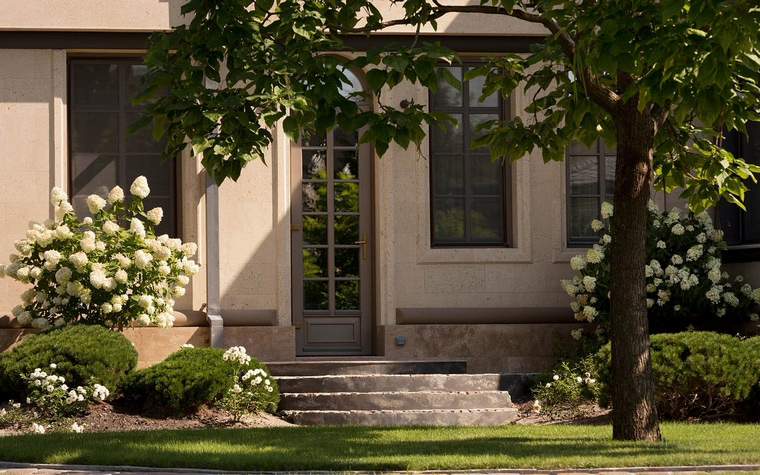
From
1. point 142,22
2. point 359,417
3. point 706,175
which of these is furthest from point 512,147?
point 142,22

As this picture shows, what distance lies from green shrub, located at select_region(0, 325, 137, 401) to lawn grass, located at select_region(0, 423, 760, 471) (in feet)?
5.02

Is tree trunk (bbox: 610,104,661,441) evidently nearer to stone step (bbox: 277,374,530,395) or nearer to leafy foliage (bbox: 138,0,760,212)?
leafy foliage (bbox: 138,0,760,212)

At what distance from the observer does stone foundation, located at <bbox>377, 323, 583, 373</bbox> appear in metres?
12.8

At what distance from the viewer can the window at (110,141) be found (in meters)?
12.8

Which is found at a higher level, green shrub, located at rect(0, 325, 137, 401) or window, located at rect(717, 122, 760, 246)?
window, located at rect(717, 122, 760, 246)

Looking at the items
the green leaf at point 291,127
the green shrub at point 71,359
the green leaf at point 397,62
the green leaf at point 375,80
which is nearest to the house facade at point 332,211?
the green shrub at point 71,359

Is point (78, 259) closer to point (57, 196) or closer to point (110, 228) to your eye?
point (110, 228)

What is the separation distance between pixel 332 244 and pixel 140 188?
243cm

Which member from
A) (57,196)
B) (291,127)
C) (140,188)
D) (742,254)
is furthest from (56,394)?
(742,254)

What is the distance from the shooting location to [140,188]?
38.6ft

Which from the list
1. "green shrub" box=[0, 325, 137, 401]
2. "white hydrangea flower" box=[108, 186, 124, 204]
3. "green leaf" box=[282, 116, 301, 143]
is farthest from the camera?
"white hydrangea flower" box=[108, 186, 124, 204]

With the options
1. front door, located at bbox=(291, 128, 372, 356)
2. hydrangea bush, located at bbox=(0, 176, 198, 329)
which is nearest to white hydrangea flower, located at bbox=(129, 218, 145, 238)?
hydrangea bush, located at bbox=(0, 176, 198, 329)

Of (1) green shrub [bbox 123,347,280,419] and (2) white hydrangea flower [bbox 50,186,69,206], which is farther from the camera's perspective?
(2) white hydrangea flower [bbox 50,186,69,206]

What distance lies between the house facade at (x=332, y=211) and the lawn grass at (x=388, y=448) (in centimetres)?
328
